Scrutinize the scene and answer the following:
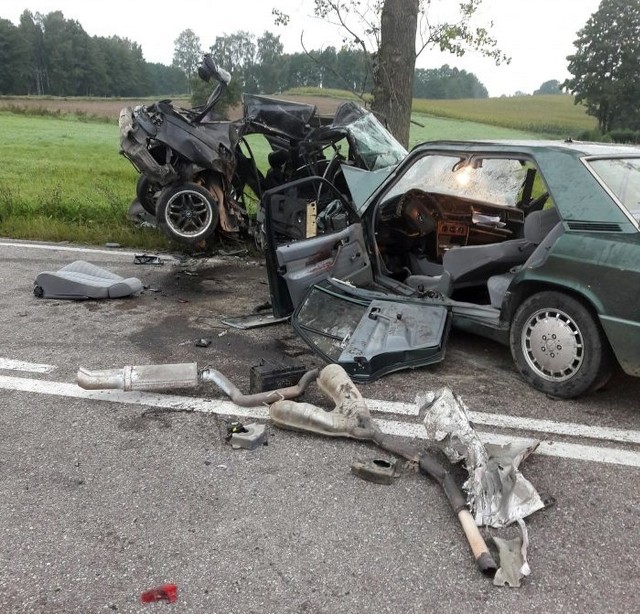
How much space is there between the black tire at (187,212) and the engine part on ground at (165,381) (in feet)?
10.9

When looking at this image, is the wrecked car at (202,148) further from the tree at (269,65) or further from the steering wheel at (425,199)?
the tree at (269,65)

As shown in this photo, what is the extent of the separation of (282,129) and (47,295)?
3128 millimetres

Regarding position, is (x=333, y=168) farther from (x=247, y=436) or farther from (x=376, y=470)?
(x=376, y=470)

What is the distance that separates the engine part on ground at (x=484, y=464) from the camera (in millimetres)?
2527

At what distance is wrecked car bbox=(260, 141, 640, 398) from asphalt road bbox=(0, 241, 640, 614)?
0.94ft

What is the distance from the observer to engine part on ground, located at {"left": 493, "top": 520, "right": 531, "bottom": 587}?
7.09 ft

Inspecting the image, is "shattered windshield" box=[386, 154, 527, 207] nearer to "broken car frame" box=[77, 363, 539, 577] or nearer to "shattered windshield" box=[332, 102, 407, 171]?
"shattered windshield" box=[332, 102, 407, 171]

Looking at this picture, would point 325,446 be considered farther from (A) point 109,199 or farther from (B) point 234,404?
(A) point 109,199

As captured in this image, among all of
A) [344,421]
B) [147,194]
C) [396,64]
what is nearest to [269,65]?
[396,64]

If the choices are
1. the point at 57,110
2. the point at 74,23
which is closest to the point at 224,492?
the point at 57,110

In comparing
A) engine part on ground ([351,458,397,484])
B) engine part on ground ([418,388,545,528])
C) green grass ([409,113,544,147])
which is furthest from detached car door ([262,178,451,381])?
green grass ([409,113,544,147])

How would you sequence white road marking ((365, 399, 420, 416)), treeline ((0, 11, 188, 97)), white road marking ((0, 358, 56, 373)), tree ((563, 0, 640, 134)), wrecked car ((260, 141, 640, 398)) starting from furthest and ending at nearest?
treeline ((0, 11, 188, 97)), tree ((563, 0, 640, 134)), white road marking ((0, 358, 56, 373)), white road marking ((365, 399, 420, 416)), wrecked car ((260, 141, 640, 398))

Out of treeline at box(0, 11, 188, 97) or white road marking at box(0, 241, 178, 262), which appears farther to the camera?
treeline at box(0, 11, 188, 97)

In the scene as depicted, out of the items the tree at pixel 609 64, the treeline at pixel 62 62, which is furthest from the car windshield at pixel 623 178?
the treeline at pixel 62 62
